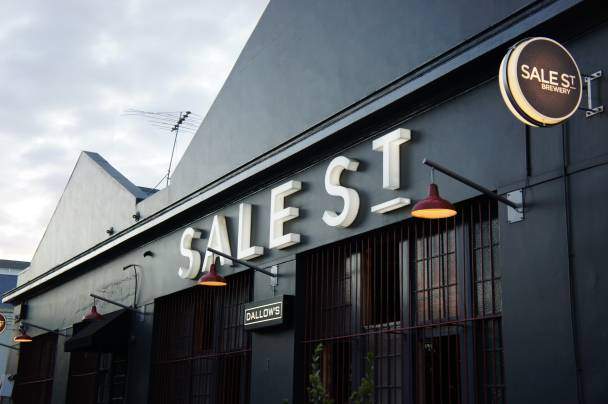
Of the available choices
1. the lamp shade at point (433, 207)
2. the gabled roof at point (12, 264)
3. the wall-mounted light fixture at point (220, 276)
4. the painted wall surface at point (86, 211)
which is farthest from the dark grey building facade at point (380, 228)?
the gabled roof at point (12, 264)

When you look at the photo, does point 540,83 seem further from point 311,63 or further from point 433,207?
point 311,63

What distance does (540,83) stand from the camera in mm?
7582

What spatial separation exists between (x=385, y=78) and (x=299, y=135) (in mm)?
2143

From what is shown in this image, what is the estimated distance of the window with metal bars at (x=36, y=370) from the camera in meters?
24.7

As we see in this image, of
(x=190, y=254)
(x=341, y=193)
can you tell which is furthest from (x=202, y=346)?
(x=341, y=193)

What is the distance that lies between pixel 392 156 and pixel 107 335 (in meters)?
9.82

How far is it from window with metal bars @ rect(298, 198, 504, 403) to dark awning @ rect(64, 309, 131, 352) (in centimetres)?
707

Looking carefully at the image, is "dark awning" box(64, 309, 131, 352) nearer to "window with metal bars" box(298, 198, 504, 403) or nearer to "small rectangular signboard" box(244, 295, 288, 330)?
"small rectangular signboard" box(244, 295, 288, 330)

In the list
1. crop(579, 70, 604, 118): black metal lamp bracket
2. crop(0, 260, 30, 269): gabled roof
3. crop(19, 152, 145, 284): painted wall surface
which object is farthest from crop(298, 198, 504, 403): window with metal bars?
crop(0, 260, 30, 269): gabled roof

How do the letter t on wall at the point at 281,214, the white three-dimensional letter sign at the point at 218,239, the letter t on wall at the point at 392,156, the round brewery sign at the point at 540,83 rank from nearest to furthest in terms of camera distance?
the round brewery sign at the point at 540,83 → the letter t on wall at the point at 392,156 → the letter t on wall at the point at 281,214 → the white three-dimensional letter sign at the point at 218,239

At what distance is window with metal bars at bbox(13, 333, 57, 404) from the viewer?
972 inches

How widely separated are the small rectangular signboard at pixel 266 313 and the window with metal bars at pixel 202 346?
704 millimetres

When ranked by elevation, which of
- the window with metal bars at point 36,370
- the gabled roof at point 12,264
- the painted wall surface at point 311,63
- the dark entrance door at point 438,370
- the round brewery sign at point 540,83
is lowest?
the dark entrance door at point 438,370

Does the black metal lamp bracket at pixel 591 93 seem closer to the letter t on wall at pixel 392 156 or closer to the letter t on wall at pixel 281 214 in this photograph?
the letter t on wall at pixel 392 156
